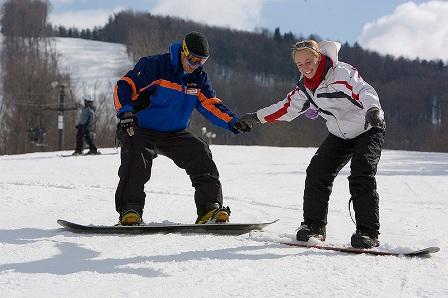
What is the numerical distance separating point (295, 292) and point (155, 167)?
920 centimetres

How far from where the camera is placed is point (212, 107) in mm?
4547

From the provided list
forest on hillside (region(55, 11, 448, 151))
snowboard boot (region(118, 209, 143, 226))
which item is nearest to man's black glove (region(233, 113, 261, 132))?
snowboard boot (region(118, 209, 143, 226))

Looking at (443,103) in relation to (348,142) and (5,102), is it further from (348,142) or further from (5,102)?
(348,142)

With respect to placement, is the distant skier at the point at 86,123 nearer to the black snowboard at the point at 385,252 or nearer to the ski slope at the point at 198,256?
the ski slope at the point at 198,256

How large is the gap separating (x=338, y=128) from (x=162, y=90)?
1356mm

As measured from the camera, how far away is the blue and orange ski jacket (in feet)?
13.7

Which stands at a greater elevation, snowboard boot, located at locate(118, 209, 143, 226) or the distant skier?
the distant skier

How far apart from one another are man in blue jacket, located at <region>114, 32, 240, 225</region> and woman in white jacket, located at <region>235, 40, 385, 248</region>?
2.25 feet

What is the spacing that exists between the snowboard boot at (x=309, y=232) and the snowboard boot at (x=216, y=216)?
626 millimetres

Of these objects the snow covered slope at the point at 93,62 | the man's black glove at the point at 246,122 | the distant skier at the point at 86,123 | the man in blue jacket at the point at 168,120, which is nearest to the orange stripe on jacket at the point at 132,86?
the man in blue jacket at the point at 168,120

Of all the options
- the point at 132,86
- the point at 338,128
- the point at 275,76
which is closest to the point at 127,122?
the point at 132,86

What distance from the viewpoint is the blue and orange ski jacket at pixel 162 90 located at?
4.18m

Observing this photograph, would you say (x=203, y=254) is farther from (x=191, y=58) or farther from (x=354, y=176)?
(x=191, y=58)

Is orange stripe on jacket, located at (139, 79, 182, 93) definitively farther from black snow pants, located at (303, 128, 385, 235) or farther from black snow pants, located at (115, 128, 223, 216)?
black snow pants, located at (303, 128, 385, 235)
